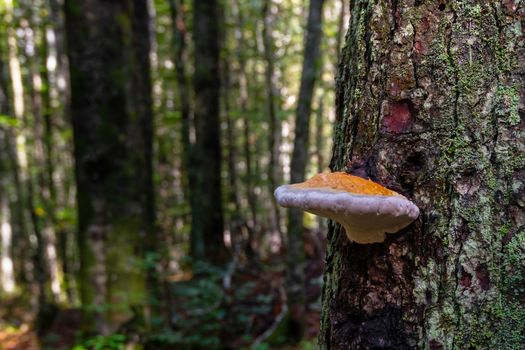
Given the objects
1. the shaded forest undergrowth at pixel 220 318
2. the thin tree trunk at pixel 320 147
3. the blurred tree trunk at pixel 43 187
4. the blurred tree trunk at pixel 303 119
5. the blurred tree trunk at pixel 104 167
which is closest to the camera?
the blurred tree trunk at pixel 104 167

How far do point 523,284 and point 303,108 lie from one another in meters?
4.16

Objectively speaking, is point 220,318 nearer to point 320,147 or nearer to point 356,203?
point 356,203

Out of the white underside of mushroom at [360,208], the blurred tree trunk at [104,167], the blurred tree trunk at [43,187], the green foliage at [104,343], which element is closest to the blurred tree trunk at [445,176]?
the white underside of mushroom at [360,208]

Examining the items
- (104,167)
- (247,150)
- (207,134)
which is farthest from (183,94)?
(104,167)

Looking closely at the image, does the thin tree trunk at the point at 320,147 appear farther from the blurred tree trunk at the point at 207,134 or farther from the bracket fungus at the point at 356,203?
the bracket fungus at the point at 356,203

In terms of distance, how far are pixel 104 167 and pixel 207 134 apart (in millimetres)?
4720

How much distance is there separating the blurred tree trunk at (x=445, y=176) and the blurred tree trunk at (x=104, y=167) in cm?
372

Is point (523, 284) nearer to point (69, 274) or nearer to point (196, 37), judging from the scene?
point (196, 37)

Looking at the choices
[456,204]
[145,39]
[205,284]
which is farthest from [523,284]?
[145,39]

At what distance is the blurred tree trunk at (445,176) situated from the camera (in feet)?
4.39

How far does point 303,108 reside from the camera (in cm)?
531

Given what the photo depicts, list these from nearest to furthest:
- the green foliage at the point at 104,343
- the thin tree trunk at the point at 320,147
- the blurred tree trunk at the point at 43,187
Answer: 1. the green foliage at the point at 104,343
2. the blurred tree trunk at the point at 43,187
3. the thin tree trunk at the point at 320,147

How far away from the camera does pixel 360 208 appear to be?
1.20 metres

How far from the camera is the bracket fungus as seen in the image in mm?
1207
